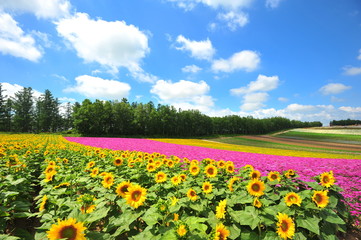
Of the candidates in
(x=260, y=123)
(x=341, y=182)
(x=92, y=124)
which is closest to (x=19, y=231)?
(x=341, y=182)

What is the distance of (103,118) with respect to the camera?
55344 mm

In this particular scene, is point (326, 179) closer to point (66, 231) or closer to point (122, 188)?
point (122, 188)

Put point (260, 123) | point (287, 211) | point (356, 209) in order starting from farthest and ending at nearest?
1. point (260, 123)
2. point (356, 209)
3. point (287, 211)

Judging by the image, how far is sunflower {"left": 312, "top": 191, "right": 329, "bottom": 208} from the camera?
2422mm

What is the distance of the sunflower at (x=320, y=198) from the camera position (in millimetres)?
2422

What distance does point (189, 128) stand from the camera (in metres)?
77.1

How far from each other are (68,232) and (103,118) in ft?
196

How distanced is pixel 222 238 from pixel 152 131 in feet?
206

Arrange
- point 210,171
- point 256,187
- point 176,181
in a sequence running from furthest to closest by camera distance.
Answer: point 210,171
point 176,181
point 256,187

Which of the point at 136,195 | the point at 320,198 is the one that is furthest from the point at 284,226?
the point at 136,195

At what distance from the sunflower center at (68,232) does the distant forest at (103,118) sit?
56.0 meters

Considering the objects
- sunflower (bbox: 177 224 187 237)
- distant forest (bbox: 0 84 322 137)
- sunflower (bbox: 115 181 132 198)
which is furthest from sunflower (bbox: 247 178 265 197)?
distant forest (bbox: 0 84 322 137)

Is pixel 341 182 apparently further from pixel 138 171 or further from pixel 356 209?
pixel 138 171

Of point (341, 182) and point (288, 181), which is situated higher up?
point (288, 181)
